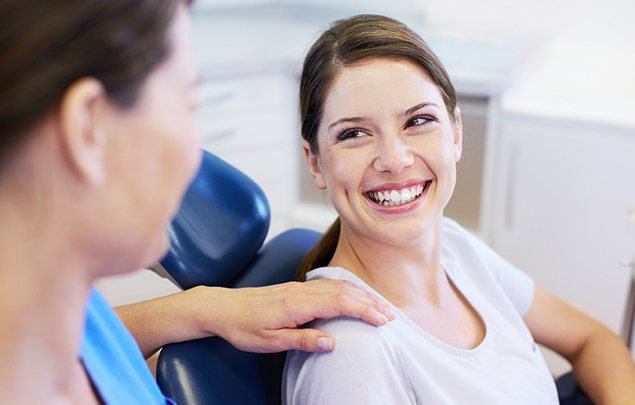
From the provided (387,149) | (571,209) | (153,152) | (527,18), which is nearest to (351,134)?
(387,149)

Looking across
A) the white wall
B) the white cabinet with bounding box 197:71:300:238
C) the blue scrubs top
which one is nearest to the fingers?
the blue scrubs top

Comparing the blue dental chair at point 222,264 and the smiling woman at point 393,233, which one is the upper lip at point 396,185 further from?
the blue dental chair at point 222,264

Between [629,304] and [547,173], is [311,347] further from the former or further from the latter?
[547,173]

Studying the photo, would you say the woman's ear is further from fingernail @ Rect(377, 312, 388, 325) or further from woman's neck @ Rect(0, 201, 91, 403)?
fingernail @ Rect(377, 312, 388, 325)

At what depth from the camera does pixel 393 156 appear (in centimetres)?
111

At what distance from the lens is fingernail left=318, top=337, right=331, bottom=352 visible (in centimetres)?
103

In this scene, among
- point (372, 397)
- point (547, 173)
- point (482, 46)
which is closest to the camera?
point (372, 397)

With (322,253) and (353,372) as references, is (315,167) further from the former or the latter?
(353,372)

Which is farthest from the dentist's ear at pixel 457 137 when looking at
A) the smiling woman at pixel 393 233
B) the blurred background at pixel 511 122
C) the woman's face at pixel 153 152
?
the blurred background at pixel 511 122

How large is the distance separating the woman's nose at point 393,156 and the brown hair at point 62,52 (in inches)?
23.7

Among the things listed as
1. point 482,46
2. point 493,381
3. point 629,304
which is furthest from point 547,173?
point 493,381

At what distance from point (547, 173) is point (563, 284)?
0.33 m

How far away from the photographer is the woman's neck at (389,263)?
1194 mm

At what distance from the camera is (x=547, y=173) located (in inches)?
90.6
